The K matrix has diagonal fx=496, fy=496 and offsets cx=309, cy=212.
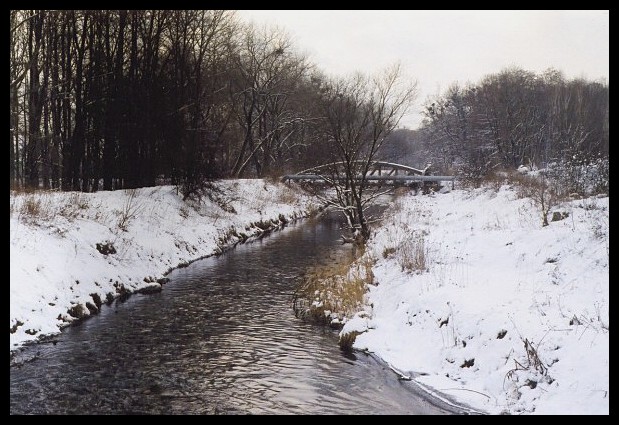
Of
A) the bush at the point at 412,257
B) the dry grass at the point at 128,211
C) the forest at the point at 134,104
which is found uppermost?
the forest at the point at 134,104

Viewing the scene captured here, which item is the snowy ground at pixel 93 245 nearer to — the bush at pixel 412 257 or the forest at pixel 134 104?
the forest at pixel 134 104

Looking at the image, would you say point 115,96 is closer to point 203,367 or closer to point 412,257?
point 412,257

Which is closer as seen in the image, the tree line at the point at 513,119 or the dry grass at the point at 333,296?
the dry grass at the point at 333,296

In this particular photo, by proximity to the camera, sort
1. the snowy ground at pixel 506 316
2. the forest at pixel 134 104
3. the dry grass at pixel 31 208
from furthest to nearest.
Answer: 1. the forest at pixel 134 104
2. the dry grass at pixel 31 208
3. the snowy ground at pixel 506 316

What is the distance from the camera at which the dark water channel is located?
7875 millimetres

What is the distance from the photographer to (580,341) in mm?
7598

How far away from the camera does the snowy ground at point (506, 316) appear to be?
729 centimetres

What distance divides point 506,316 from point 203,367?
223 inches

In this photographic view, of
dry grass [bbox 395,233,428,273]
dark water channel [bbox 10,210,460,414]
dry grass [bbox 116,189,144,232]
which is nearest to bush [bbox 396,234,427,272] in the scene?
dry grass [bbox 395,233,428,273]

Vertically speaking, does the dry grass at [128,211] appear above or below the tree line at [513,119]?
below

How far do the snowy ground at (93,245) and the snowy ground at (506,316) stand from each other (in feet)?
23.2

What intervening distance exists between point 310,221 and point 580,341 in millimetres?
28354

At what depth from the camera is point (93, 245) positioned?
15.3 m

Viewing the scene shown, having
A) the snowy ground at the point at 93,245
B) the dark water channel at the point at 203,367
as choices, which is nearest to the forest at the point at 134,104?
the snowy ground at the point at 93,245
